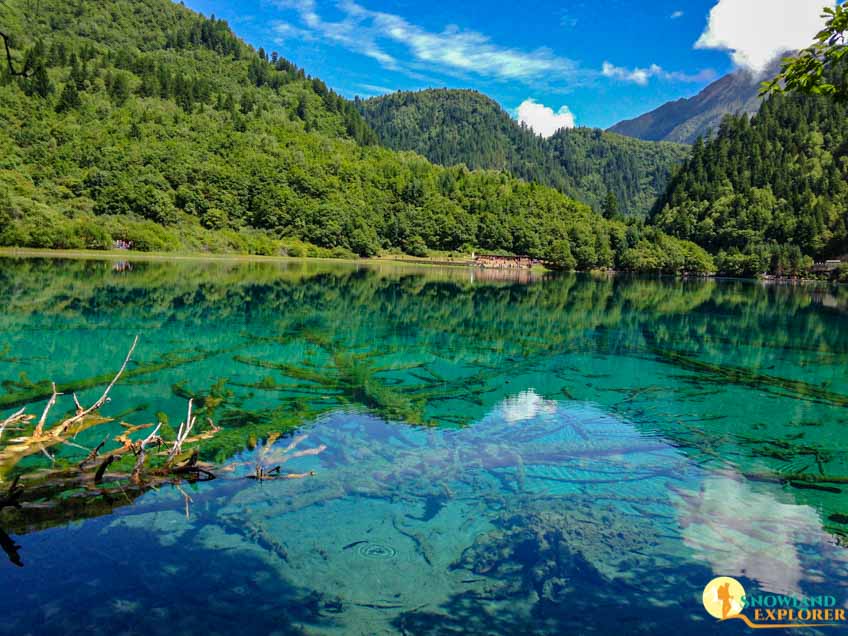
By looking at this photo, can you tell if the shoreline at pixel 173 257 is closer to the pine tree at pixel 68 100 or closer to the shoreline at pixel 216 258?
the shoreline at pixel 216 258

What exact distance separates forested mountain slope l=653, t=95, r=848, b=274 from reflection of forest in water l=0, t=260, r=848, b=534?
400ft

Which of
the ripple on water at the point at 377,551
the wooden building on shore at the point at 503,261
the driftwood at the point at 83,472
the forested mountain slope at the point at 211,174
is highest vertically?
the forested mountain slope at the point at 211,174

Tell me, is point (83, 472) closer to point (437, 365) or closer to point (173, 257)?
point (437, 365)

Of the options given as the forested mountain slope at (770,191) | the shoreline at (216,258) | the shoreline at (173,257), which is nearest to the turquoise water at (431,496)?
the shoreline at (173,257)

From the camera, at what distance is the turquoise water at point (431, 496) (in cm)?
584

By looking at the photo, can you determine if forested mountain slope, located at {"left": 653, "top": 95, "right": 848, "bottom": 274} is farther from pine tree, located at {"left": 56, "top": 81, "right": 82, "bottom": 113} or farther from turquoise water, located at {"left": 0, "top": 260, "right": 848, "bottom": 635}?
pine tree, located at {"left": 56, "top": 81, "right": 82, "bottom": 113}

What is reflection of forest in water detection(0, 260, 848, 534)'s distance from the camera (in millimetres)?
11859

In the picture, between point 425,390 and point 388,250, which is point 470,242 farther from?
point 425,390

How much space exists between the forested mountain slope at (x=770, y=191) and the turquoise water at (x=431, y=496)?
13282 cm

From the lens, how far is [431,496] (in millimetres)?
8398

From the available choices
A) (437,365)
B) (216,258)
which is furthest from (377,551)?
(216,258)

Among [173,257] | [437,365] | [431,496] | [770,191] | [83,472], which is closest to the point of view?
[83,472]

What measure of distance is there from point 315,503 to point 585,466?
4734 millimetres

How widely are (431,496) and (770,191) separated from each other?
177204 mm
